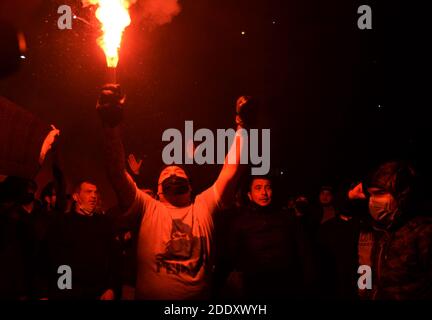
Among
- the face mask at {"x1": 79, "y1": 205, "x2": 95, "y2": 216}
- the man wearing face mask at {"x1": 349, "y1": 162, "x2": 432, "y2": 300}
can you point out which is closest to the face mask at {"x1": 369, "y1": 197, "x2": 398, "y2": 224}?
the man wearing face mask at {"x1": 349, "y1": 162, "x2": 432, "y2": 300}

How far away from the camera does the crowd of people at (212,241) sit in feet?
12.1

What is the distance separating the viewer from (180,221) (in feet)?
13.3

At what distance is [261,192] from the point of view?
5.13 metres

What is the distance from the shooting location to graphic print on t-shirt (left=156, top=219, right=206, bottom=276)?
12.7ft

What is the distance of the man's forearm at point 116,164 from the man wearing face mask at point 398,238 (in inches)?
76.9

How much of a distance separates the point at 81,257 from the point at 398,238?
9.40 ft

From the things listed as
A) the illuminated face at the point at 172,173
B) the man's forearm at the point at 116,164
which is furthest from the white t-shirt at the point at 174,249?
the illuminated face at the point at 172,173

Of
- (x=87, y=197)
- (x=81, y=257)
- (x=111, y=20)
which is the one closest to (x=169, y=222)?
(x=81, y=257)

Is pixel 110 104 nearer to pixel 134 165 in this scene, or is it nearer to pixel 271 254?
pixel 134 165

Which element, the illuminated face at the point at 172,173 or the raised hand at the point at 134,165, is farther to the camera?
the raised hand at the point at 134,165

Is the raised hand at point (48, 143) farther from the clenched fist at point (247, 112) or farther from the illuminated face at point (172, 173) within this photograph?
the clenched fist at point (247, 112)

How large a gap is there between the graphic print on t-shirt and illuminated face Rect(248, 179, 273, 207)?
1280 millimetres
